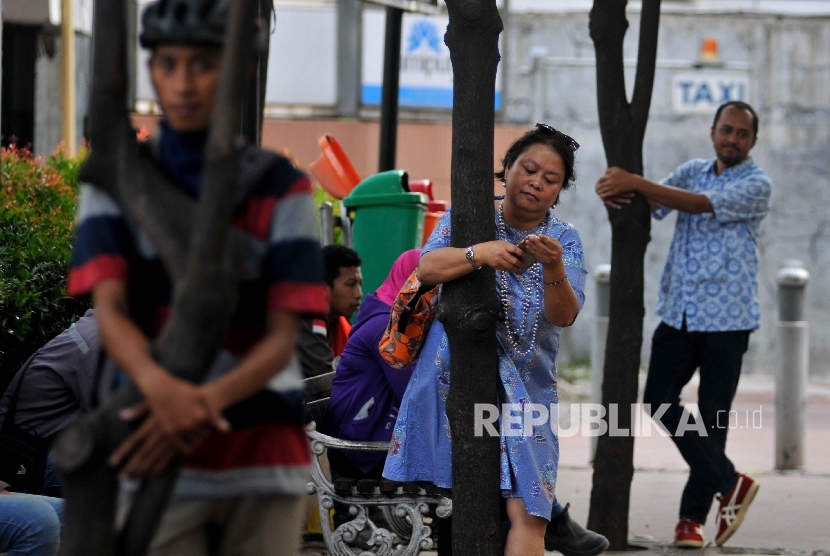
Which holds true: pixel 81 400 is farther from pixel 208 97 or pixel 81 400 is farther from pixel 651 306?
pixel 651 306

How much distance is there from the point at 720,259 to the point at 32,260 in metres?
3.16

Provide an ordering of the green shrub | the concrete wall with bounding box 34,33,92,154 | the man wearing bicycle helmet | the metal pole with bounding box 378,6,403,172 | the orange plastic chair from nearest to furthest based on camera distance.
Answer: the man wearing bicycle helmet
the green shrub
the orange plastic chair
the metal pole with bounding box 378,6,403,172
the concrete wall with bounding box 34,33,92,154

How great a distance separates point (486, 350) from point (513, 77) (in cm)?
1071

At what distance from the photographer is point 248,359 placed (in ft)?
6.99

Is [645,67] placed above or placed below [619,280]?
above

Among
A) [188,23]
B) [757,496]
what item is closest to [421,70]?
[757,496]

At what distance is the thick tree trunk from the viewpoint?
81.0 inches

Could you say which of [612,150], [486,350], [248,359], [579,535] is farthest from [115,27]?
[612,150]

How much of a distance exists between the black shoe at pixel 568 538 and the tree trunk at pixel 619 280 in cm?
116

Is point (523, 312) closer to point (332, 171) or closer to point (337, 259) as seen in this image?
point (337, 259)

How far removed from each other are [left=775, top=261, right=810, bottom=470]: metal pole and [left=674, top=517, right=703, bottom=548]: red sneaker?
7.48 ft

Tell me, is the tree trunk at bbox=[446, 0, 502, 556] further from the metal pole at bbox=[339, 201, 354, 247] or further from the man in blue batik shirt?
the metal pole at bbox=[339, 201, 354, 247]

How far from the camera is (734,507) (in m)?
5.84

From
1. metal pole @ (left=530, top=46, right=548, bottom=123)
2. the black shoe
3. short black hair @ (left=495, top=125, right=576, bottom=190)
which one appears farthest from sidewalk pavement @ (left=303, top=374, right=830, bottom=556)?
metal pole @ (left=530, top=46, right=548, bottom=123)
